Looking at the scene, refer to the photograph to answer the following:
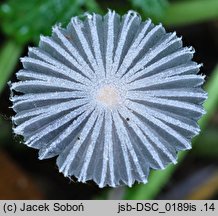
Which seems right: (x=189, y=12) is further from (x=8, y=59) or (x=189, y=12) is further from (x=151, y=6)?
(x=8, y=59)

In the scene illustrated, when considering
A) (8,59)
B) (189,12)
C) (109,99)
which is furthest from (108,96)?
(189,12)

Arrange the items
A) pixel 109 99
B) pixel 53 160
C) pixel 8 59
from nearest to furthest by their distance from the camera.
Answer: pixel 109 99 < pixel 8 59 < pixel 53 160

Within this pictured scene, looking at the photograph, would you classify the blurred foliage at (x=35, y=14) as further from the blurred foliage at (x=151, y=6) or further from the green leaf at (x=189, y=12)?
the green leaf at (x=189, y=12)

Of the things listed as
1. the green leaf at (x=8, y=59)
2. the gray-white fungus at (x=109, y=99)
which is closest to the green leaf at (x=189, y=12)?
the green leaf at (x=8, y=59)

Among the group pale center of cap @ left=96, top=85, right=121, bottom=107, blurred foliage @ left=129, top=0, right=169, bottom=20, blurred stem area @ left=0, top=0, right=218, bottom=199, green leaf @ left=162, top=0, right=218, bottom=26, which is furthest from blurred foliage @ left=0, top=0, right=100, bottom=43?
pale center of cap @ left=96, top=85, right=121, bottom=107

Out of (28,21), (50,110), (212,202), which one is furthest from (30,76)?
(212,202)

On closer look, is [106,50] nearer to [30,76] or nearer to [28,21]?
[30,76]
